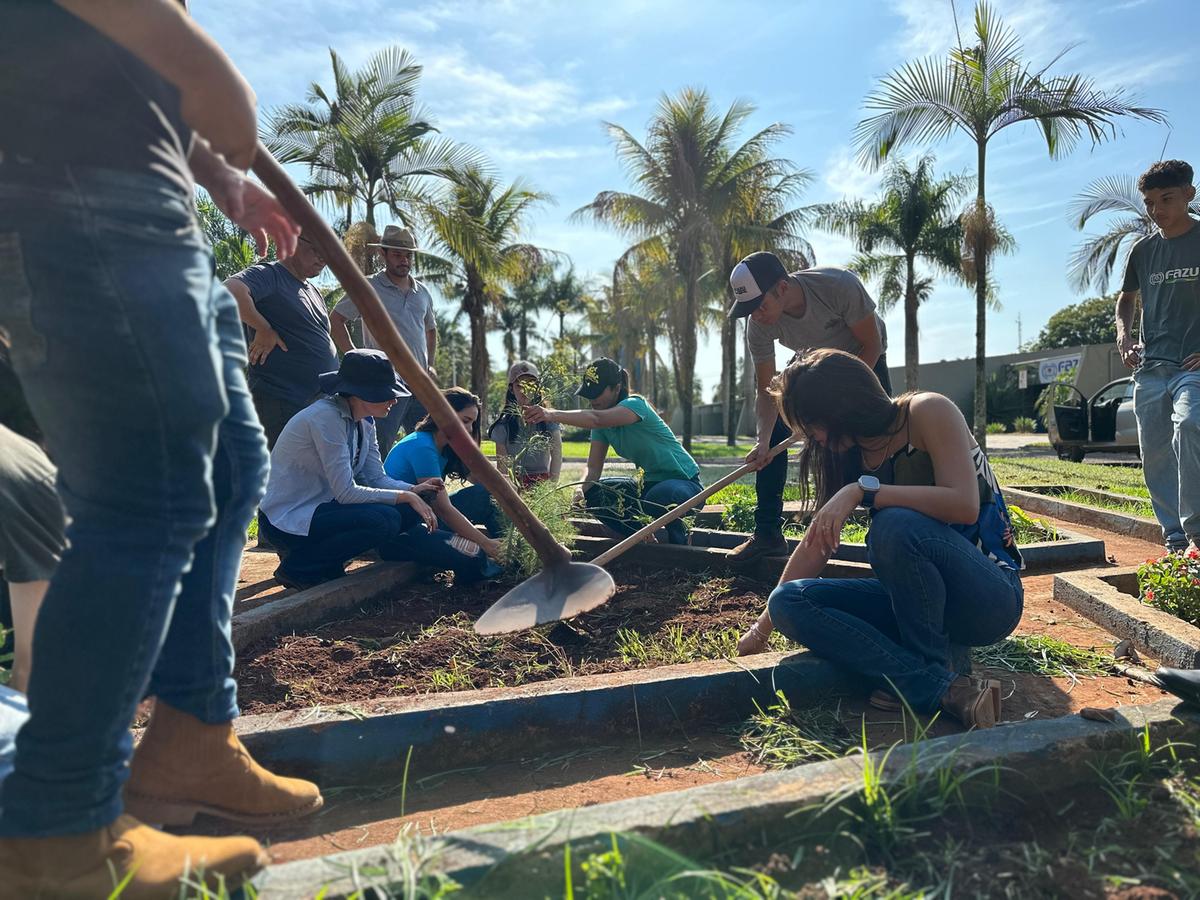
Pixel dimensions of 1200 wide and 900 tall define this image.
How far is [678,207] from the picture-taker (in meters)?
25.6

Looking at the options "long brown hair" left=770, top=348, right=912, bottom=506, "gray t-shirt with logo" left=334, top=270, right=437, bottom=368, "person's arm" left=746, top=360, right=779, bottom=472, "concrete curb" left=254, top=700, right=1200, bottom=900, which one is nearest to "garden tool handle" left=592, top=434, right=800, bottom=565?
"person's arm" left=746, top=360, right=779, bottom=472

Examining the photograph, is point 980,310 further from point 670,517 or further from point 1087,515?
point 670,517

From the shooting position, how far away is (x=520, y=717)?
2211 millimetres

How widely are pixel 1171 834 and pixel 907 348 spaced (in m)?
29.6

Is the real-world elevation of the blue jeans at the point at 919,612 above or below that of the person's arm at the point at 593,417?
below

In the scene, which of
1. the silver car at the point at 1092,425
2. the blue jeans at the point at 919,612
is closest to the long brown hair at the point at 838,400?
the blue jeans at the point at 919,612

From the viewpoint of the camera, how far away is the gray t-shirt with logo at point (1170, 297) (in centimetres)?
404

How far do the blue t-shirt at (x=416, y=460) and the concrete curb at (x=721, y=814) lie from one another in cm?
350

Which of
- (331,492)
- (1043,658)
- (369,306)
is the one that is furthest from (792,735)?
(331,492)

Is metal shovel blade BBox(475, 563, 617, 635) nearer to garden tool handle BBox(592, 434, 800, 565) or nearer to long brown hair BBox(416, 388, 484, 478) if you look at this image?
garden tool handle BBox(592, 434, 800, 565)

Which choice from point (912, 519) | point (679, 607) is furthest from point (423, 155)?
point (912, 519)

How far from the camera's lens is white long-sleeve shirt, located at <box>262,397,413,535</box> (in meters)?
3.91

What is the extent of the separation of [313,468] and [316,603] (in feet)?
2.71

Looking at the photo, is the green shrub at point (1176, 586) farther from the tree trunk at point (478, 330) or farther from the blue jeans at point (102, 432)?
the tree trunk at point (478, 330)
